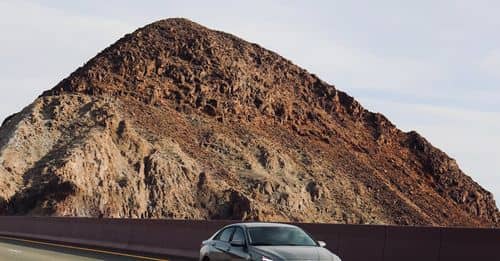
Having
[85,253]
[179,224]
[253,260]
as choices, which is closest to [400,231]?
[253,260]

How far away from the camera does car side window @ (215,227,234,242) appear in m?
15.8

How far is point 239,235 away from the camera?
1523 centimetres

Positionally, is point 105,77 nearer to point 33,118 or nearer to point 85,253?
point 33,118

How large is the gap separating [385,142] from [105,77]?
3325 centimetres

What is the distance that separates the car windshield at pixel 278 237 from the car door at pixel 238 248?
6.3 inches

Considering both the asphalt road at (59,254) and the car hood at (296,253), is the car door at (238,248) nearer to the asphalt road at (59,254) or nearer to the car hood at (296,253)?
the car hood at (296,253)

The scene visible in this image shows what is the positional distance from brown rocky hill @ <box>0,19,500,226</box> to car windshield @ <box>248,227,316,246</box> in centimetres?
4731

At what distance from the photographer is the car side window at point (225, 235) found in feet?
51.8

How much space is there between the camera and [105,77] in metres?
85.9

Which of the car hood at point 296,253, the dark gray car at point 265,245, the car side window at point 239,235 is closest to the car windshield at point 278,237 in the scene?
the dark gray car at point 265,245

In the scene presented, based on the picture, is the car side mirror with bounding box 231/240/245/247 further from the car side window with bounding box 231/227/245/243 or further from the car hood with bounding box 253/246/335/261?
the car hood with bounding box 253/246/335/261

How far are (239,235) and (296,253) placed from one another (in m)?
1.80

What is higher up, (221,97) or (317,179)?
(221,97)

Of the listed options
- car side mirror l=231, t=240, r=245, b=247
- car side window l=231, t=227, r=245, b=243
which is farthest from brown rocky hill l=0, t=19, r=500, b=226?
car side mirror l=231, t=240, r=245, b=247
